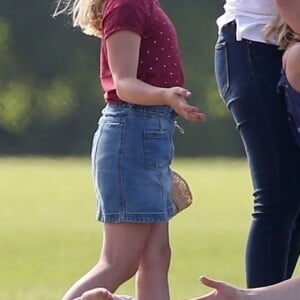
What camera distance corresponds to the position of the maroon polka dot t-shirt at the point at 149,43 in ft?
13.7

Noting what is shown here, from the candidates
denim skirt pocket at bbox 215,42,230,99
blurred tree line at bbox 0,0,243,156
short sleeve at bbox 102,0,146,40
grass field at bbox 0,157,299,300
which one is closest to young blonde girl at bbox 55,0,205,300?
short sleeve at bbox 102,0,146,40

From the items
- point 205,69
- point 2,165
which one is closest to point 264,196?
point 2,165

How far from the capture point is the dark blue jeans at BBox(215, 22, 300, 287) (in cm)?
419

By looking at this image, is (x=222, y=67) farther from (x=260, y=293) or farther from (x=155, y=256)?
(x=260, y=293)

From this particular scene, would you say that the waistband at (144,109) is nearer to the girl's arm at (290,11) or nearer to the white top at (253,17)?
the white top at (253,17)

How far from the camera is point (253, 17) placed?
13.8 ft

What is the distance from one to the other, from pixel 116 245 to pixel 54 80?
66.3ft

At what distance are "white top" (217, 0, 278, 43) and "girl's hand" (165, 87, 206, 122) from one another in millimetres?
376

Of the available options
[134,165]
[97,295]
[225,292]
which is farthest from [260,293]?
[134,165]

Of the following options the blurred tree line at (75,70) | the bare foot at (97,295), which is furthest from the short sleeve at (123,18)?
the blurred tree line at (75,70)

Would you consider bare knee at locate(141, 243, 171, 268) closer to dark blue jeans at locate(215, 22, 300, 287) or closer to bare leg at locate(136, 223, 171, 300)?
bare leg at locate(136, 223, 171, 300)

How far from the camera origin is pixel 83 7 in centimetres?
434

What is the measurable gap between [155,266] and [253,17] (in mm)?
831

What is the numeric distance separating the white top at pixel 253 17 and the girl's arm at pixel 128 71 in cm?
33
